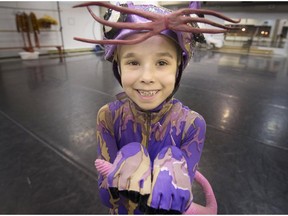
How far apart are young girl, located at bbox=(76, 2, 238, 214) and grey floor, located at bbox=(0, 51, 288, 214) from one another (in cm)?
70

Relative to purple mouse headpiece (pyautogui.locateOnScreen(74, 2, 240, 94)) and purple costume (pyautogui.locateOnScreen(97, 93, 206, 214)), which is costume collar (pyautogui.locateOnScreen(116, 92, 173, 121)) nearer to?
purple costume (pyautogui.locateOnScreen(97, 93, 206, 214))

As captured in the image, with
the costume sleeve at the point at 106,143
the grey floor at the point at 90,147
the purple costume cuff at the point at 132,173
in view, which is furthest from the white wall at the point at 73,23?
the purple costume cuff at the point at 132,173

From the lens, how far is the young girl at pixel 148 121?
49cm

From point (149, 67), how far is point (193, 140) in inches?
11.3

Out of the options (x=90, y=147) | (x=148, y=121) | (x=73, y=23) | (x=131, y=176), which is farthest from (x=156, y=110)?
(x=73, y=23)

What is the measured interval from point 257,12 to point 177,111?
1038cm

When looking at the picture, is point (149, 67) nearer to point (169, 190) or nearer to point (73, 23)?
point (169, 190)

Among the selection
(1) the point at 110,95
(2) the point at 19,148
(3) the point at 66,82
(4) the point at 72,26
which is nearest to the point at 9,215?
(2) the point at 19,148

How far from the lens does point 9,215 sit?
111cm

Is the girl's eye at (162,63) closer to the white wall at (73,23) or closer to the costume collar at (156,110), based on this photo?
the costume collar at (156,110)

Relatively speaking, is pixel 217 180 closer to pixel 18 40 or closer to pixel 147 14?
pixel 147 14

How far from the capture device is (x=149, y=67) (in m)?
0.58

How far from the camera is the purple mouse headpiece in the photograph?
1.74ft

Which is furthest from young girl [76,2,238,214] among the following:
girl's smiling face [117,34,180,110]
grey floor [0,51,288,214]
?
grey floor [0,51,288,214]
